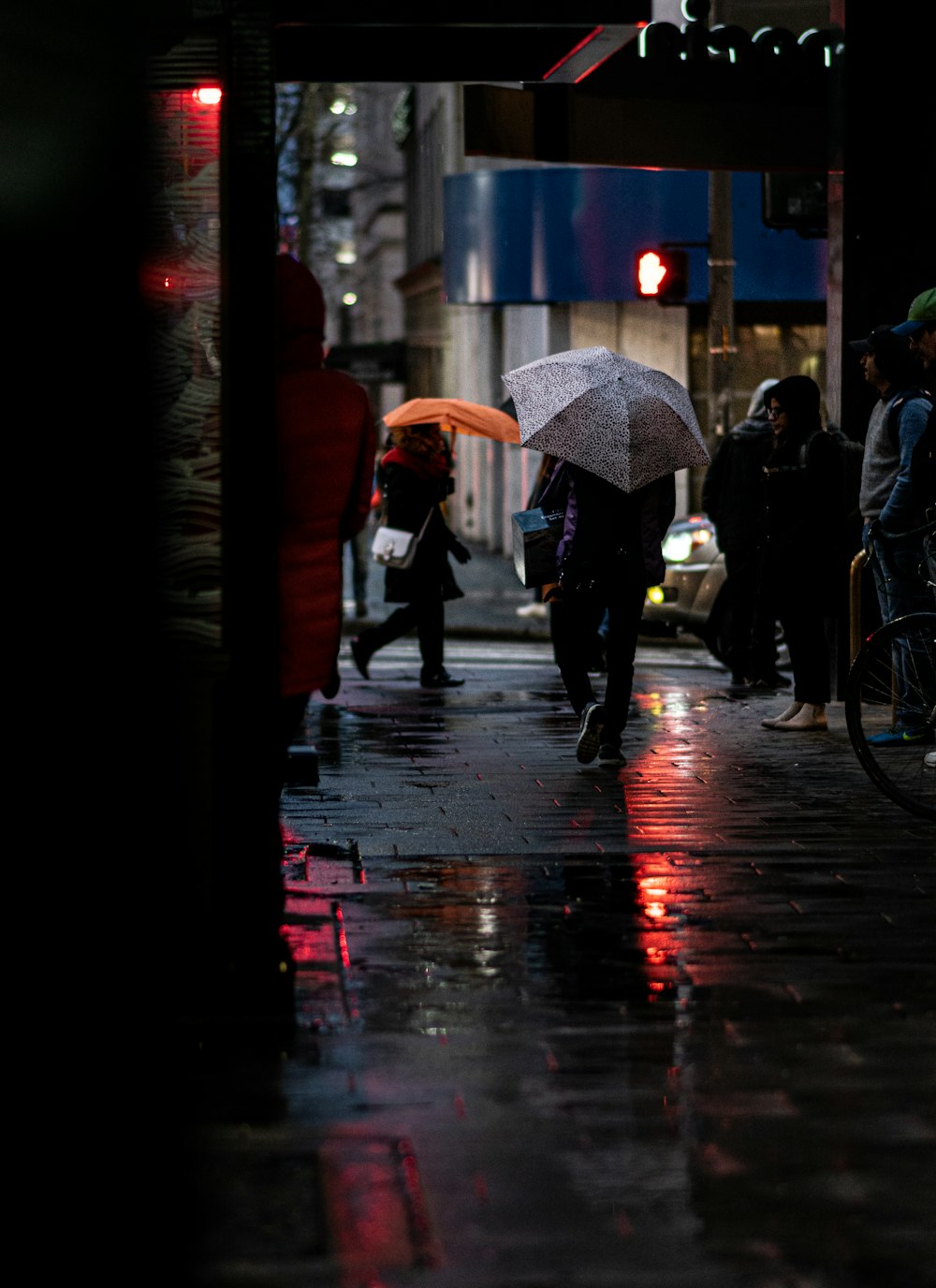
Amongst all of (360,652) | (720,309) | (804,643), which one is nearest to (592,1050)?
(804,643)

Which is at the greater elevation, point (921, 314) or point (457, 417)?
point (921, 314)

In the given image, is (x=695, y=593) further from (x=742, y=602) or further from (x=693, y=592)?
(x=742, y=602)

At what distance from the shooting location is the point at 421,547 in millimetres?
13547

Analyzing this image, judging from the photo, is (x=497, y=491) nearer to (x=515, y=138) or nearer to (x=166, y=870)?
(x=515, y=138)

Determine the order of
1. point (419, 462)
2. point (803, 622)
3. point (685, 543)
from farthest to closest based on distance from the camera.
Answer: point (685, 543)
point (419, 462)
point (803, 622)

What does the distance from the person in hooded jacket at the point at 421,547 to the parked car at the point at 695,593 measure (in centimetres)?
168

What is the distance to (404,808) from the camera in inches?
344

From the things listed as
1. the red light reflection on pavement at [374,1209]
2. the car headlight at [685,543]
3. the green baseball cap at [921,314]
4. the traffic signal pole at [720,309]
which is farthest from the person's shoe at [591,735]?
the traffic signal pole at [720,309]

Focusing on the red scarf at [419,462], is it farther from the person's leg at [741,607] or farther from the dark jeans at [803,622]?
the dark jeans at [803,622]

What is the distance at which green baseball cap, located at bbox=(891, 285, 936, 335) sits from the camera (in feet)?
32.7

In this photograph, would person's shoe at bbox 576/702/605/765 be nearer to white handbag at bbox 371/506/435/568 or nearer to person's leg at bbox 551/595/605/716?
person's leg at bbox 551/595/605/716

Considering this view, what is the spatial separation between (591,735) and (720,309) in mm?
10510

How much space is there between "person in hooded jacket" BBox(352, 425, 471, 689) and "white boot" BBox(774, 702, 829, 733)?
298 centimetres

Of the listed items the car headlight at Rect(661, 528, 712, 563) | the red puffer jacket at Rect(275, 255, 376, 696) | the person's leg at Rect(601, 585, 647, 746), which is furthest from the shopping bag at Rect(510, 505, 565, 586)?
the car headlight at Rect(661, 528, 712, 563)
